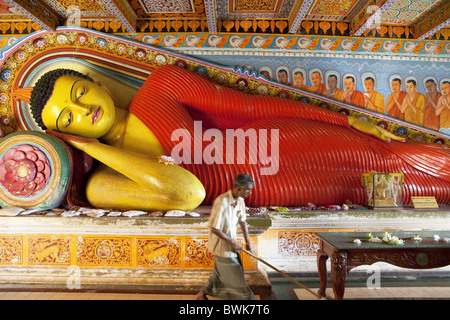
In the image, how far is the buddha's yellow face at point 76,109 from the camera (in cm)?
296

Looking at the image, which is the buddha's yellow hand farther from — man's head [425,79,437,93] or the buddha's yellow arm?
the buddha's yellow arm

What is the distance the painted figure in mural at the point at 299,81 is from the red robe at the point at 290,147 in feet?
1.44

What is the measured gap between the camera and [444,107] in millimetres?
4059

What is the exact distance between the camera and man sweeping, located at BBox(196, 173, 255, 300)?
177cm

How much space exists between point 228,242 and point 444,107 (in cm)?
403

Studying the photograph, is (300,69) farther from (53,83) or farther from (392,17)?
(53,83)

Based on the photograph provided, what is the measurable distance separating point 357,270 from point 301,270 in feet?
1.81

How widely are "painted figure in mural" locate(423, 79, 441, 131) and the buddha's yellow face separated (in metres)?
4.27

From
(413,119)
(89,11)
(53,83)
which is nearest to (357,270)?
(413,119)
